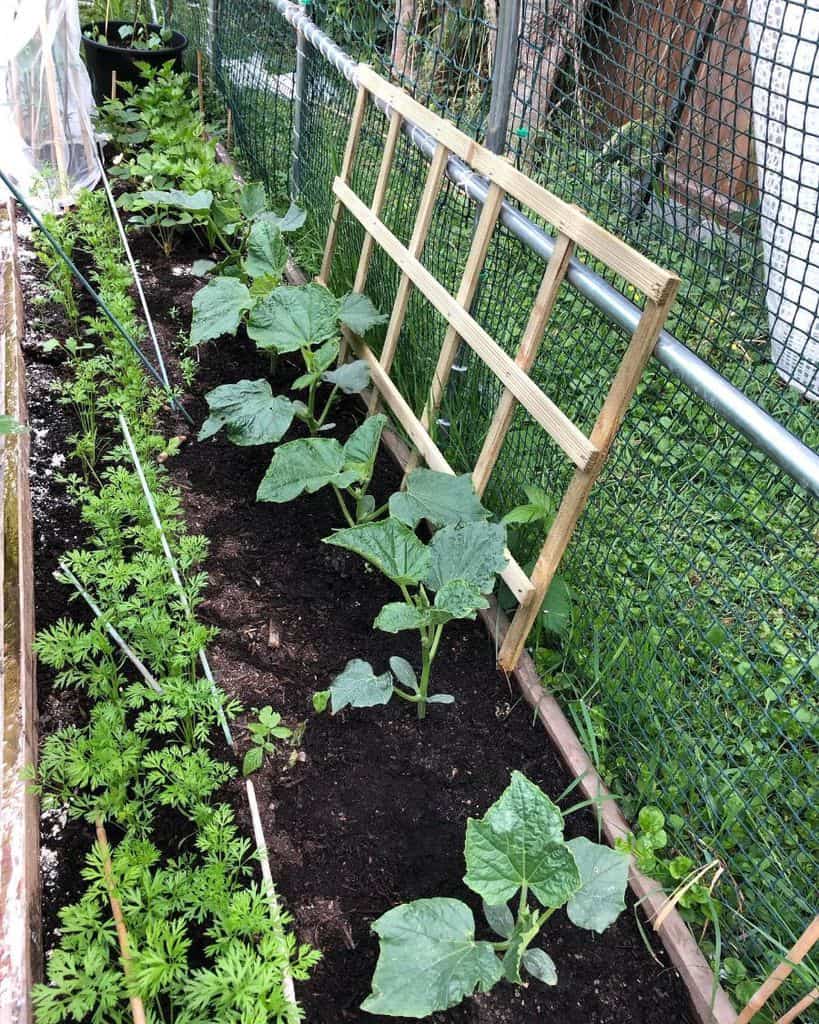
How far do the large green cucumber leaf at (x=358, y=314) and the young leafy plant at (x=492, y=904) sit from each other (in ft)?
5.54

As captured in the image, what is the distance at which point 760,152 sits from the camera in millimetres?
3609

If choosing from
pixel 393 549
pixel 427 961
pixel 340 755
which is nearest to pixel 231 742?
pixel 340 755

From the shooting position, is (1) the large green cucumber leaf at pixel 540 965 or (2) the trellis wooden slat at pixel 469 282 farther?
(2) the trellis wooden slat at pixel 469 282

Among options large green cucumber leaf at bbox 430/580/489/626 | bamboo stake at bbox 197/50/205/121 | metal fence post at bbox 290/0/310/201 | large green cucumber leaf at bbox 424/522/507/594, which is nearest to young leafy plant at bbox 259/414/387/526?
large green cucumber leaf at bbox 424/522/507/594

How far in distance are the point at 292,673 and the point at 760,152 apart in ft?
10.4

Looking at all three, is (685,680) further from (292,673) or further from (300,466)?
(300,466)

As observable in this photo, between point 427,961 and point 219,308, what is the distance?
2.09 meters

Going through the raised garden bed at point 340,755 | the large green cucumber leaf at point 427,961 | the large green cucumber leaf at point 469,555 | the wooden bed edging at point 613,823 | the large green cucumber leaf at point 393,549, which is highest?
the large green cucumber leaf at point 469,555

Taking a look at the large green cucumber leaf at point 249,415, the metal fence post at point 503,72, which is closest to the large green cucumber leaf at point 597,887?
the large green cucumber leaf at point 249,415

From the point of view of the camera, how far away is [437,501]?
215cm

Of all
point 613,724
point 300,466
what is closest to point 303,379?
point 300,466

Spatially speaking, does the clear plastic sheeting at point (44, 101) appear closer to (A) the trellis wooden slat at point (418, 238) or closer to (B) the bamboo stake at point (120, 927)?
(A) the trellis wooden slat at point (418, 238)

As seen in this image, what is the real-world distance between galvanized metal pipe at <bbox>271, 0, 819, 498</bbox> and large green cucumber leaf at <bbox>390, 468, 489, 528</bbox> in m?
0.58

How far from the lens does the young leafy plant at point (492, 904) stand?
54.7 inches
